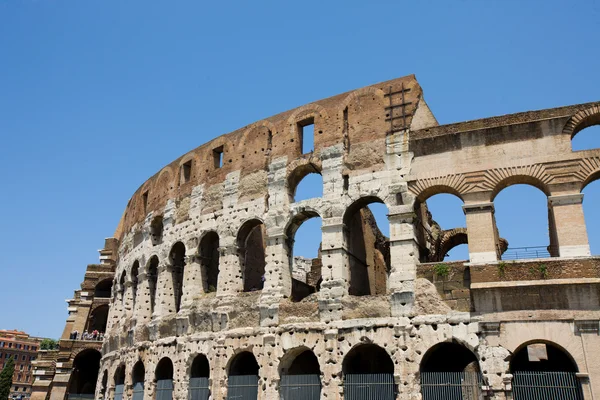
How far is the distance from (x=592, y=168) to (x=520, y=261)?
8.78ft

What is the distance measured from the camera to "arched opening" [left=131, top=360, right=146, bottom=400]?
18.2 meters

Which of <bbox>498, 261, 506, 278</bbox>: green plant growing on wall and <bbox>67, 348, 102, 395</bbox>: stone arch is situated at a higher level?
<bbox>498, 261, 506, 278</bbox>: green plant growing on wall

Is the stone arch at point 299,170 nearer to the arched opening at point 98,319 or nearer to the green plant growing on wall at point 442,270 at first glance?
the green plant growing on wall at point 442,270

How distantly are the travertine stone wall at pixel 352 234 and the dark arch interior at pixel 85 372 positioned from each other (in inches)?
263

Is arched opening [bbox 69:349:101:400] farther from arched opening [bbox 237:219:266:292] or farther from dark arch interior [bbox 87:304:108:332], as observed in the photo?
arched opening [bbox 237:219:266:292]

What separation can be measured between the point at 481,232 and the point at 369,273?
4733mm

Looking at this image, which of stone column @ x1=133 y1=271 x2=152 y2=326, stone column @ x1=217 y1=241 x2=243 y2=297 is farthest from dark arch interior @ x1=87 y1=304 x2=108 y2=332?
stone column @ x1=217 y1=241 x2=243 y2=297

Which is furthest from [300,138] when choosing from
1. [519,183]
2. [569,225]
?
[569,225]

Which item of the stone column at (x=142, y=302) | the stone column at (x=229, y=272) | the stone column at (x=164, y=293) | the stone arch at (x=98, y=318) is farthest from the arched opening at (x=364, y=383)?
the stone arch at (x=98, y=318)

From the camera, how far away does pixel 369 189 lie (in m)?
14.5

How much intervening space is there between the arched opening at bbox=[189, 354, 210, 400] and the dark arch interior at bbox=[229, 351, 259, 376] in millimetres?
860

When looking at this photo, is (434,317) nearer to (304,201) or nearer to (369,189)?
(369,189)

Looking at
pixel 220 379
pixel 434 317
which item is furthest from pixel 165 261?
pixel 434 317

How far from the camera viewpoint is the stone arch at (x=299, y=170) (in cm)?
1573
